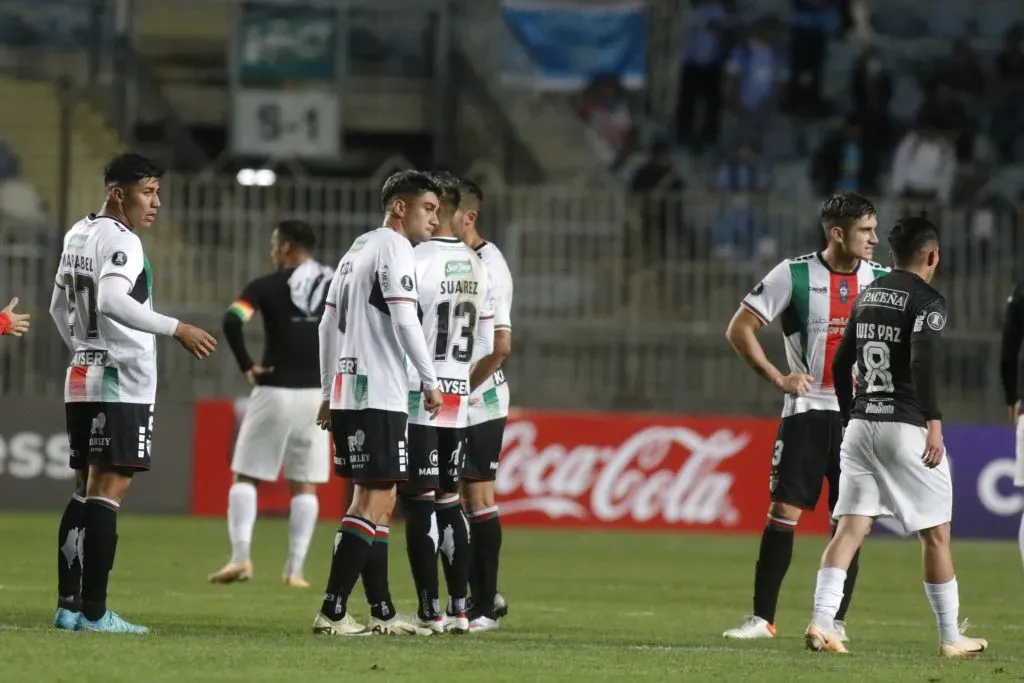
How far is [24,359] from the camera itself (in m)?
20.7

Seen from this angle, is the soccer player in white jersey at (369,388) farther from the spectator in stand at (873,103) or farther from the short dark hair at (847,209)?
the spectator in stand at (873,103)

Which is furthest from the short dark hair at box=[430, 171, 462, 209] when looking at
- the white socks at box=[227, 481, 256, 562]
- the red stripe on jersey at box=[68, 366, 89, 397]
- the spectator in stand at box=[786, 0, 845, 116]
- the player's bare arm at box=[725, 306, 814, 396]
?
the spectator in stand at box=[786, 0, 845, 116]

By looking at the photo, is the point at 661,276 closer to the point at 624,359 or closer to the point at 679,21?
the point at 624,359

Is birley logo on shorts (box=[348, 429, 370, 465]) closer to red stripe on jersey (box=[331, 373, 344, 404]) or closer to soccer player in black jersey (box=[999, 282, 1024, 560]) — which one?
red stripe on jersey (box=[331, 373, 344, 404])

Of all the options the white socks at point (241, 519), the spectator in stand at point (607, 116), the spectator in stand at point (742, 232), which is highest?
the spectator in stand at point (607, 116)

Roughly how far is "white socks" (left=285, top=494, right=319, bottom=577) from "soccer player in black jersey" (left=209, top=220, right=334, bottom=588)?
1cm

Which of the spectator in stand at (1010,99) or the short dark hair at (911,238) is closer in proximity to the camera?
the short dark hair at (911,238)

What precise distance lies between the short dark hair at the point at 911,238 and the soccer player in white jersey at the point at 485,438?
7.38 feet

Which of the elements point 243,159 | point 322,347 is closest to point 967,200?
point 243,159

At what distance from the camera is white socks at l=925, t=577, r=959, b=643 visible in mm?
9352

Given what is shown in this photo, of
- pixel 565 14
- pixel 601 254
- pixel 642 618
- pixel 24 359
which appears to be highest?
pixel 565 14

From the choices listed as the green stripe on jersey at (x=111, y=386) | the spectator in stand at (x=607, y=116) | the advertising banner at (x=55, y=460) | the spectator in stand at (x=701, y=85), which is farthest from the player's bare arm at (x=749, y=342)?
the spectator in stand at (x=607, y=116)

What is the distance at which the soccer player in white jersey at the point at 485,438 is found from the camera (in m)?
10.7

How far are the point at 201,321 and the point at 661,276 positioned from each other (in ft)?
16.8
